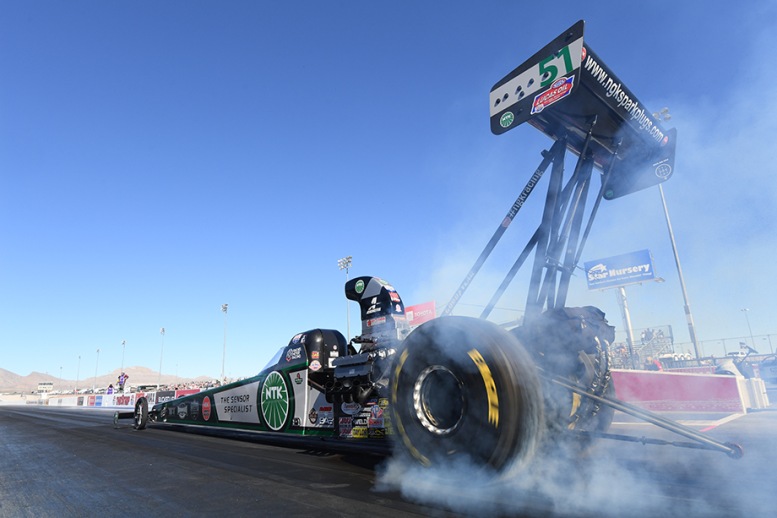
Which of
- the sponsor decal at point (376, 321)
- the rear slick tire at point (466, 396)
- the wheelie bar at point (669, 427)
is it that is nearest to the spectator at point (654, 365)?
the sponsor decal at point (376, 321)

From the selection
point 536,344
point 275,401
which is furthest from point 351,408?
point 536,344

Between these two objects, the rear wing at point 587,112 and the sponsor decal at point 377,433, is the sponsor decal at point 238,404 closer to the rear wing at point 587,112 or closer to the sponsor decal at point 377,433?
the sponsor decal at point 377,433

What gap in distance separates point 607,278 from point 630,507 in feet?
101

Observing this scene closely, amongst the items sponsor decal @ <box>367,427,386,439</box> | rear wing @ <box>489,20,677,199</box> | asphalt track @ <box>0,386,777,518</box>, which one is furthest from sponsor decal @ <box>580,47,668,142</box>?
sponsor decal @ <box>367,427,386,439</box>

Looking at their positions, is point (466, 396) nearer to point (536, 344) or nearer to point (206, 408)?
point (536, 344)

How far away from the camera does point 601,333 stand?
4.30m

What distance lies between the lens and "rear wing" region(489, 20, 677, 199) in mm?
3879

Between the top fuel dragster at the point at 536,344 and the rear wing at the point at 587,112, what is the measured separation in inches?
0.4

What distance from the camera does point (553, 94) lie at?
394 centimetres

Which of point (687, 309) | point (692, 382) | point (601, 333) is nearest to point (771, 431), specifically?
point (692, 382)

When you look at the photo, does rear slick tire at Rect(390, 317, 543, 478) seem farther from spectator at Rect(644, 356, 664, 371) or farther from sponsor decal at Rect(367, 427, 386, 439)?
spectator at Rect(644, 356, 664, 371)

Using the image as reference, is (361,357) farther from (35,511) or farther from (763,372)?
(763,372)

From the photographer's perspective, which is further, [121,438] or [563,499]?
[121,438]

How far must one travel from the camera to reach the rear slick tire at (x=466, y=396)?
3146 mm
